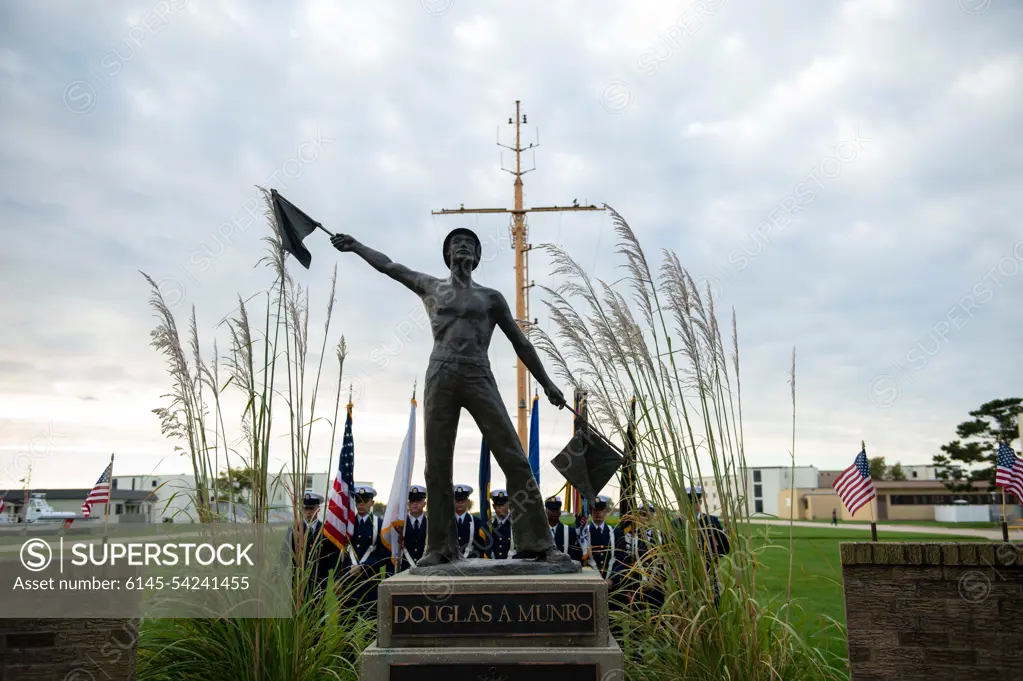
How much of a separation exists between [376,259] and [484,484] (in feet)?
16.0

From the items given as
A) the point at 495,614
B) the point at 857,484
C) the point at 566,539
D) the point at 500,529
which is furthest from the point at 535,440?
the point at 495,614

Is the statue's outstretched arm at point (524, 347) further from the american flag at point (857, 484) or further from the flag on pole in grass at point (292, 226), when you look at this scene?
the american flag at point (857, 484)

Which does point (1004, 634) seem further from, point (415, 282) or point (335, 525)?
point (335, 525)

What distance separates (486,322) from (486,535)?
165 inches

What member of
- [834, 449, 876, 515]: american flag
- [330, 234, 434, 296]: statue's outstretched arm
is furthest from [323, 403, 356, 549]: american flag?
[834, 449, 876, 515]: american flag

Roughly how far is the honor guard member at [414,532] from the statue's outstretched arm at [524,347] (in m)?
3.26

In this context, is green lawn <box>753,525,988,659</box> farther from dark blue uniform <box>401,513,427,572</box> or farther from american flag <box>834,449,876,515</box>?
dark blue uniform <box>401,513,427,572</box>

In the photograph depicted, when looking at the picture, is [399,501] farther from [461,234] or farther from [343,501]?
[461,234]

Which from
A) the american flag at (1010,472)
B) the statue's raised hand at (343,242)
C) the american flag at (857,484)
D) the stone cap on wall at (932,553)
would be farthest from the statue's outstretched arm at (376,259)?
the american flag at (1010,472)

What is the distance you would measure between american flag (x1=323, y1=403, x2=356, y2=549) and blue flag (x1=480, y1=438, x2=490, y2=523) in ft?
5.31

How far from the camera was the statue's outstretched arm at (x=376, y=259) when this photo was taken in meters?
4.73

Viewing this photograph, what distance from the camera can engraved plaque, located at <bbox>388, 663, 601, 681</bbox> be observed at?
360cm

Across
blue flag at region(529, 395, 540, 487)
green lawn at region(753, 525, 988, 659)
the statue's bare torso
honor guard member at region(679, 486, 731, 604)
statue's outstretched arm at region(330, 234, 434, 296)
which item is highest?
statue's outstretched arm at region(330, 234, 434, 296)

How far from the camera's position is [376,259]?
4.75m
